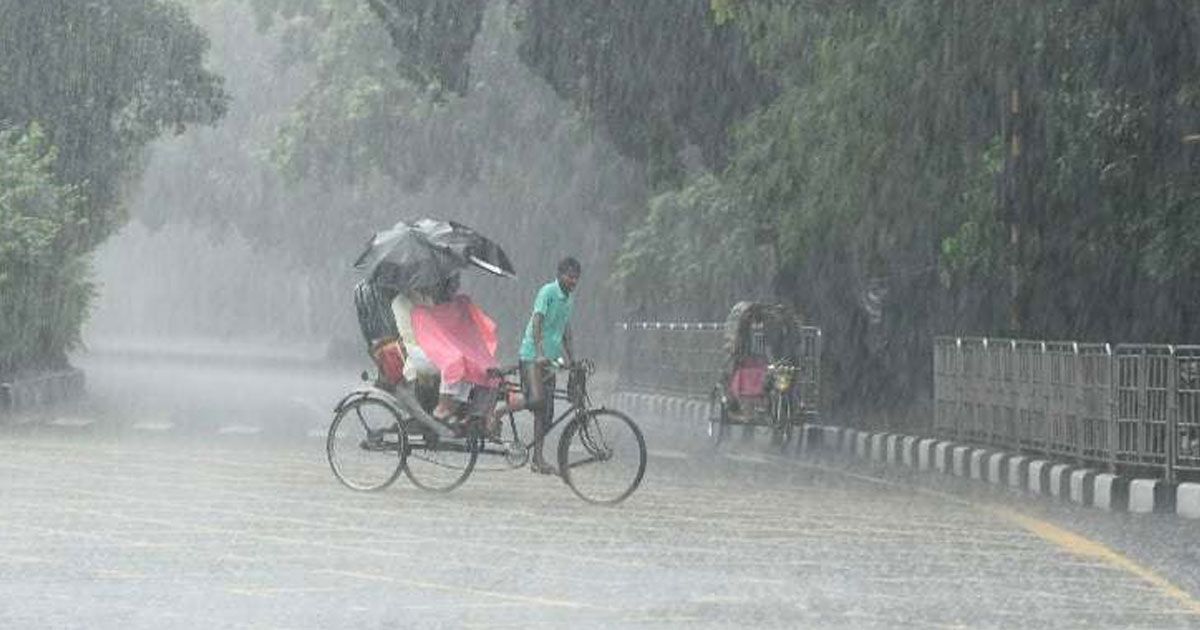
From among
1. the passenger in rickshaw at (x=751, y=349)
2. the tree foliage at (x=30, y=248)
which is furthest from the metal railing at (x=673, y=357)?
the tree foliage at (x=30, y=248)

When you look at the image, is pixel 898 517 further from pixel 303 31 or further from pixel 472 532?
pixel 303 31

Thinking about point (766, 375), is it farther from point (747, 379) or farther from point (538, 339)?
point (538, 339)

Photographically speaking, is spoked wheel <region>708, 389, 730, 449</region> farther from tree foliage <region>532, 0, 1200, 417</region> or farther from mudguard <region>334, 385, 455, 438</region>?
mudguard <region>334, 385, 455, 438</region>

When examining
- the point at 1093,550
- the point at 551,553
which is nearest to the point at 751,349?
the point at 1093,550

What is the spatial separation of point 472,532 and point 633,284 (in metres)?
31.8

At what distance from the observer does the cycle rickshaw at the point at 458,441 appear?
18438mm

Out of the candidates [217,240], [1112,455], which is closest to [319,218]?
[217,240]

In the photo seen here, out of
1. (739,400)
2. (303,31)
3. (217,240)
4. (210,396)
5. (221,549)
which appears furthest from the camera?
(217,240)

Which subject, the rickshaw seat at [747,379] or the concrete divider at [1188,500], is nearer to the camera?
the concrete divider at [1188,500]

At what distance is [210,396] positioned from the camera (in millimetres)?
42031

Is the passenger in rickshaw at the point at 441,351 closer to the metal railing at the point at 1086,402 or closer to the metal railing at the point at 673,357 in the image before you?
Result: the metal railing at the point at 1086,402

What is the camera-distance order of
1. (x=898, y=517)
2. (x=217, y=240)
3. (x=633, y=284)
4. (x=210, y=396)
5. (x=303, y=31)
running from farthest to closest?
(x=217, y=240) < (x=303, y=31) < (x=633, y=284) < (x=210, y=396) < (x=898, y=517)

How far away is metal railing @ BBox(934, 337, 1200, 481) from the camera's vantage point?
66.3 ft

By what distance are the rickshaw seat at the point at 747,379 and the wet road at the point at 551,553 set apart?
690 cm
